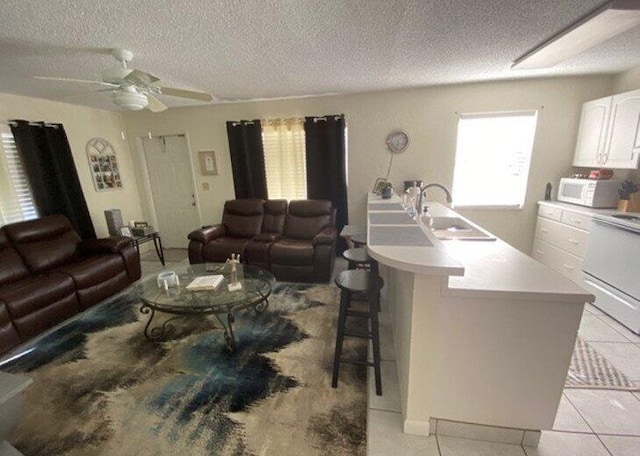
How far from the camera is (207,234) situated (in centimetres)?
374

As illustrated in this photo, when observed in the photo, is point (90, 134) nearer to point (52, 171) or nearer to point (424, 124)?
point (52, 171)

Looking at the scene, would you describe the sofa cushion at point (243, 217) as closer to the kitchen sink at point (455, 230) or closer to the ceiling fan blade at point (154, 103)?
the ceiling fan blade at point (154, 103)

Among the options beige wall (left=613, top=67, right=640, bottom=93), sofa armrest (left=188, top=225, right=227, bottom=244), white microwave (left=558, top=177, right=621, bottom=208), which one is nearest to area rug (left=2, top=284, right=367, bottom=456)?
sofa armrest (left=188, top=225, right=227, bottom=244)

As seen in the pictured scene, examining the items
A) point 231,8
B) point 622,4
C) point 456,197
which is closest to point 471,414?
point 622,4

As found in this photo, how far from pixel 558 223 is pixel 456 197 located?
1.13m

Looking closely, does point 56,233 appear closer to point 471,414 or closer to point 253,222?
point 253,222

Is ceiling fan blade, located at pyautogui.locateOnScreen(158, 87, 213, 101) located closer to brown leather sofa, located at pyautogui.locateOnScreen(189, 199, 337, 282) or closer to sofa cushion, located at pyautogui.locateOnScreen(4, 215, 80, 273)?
brown leather sofa, located at pyautogui.locateOnScreen(189, 199, 337, 282)

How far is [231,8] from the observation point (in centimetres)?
155

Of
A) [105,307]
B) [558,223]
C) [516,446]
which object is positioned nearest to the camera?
[516,446]

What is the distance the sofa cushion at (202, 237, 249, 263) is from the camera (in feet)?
11.7

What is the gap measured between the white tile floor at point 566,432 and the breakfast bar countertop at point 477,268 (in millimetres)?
863

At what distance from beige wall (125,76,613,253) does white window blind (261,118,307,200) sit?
7.7 inches

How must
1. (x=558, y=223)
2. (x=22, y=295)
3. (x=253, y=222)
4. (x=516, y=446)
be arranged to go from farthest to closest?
1. (x=253, y=222)
2. (x=558, y=223)
3. (x=22, y=295)
4. (x=516, y=446)

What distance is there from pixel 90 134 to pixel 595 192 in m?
6.36
